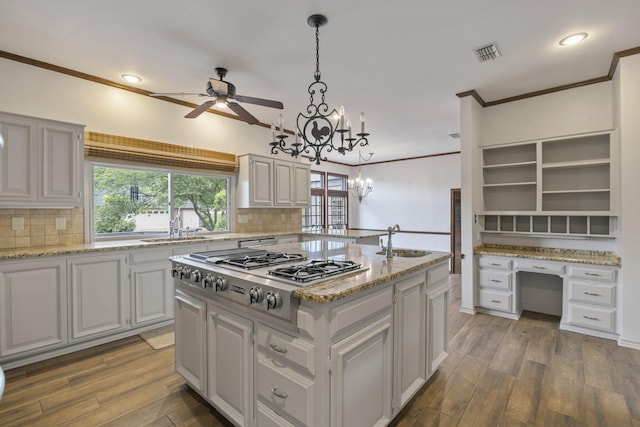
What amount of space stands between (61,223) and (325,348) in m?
3.23

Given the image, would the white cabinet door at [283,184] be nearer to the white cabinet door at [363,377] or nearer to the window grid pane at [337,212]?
the window grid pane at [337,212]

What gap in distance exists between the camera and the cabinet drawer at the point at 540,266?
3.36 meters

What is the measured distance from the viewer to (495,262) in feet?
12.2

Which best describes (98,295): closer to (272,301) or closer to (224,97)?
(224,97)

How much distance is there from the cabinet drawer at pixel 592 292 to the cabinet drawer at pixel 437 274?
186 cm

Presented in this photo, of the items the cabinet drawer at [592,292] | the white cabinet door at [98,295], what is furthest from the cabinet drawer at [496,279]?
the white cabinet door at [98,295]

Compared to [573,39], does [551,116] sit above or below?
below

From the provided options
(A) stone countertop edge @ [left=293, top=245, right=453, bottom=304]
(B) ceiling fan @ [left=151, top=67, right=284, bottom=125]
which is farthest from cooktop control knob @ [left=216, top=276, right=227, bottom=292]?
(B) ceiling fan @ [left=151, top=67, right=284, bottom=125]

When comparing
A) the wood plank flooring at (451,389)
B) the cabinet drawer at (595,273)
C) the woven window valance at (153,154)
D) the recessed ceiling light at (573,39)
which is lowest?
the wood plank flooring at (451,389)

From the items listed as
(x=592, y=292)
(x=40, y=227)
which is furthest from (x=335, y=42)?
(x=592, y=292)

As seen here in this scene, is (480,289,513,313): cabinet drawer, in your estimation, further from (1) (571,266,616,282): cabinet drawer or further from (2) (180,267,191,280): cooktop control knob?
(2) (180,267,191,280): cooktop control knob

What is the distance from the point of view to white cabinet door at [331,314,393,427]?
143 cm

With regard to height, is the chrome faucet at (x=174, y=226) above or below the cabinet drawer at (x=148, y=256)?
above

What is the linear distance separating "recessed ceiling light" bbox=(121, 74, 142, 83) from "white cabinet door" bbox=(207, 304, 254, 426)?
2.84m
